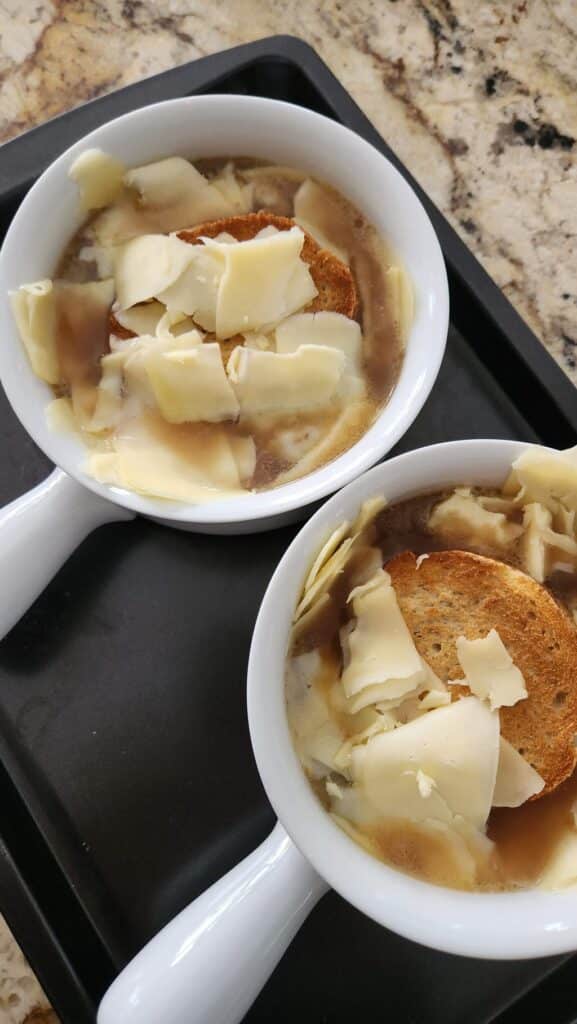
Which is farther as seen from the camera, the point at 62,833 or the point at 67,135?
the point at 67,135

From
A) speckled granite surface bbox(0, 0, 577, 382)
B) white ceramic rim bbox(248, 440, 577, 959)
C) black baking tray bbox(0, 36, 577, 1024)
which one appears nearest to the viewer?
white ceramic rim bbox(248, 440, 577, 959)

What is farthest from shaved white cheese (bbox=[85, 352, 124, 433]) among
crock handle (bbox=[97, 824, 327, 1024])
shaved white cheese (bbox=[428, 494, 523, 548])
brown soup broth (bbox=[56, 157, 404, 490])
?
crock handle (bbox=[97, 824, 327, 1024])

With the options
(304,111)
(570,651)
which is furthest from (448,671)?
(304,111)

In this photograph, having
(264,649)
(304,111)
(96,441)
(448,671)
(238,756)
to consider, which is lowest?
(238,756)

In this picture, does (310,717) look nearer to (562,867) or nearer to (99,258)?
(562,867)

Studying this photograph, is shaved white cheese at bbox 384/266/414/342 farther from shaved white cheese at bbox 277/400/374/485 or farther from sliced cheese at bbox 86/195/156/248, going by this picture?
sliced cheese at bbox 86/195/156/248

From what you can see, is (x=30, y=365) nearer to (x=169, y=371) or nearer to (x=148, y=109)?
(x=169, y=371)
